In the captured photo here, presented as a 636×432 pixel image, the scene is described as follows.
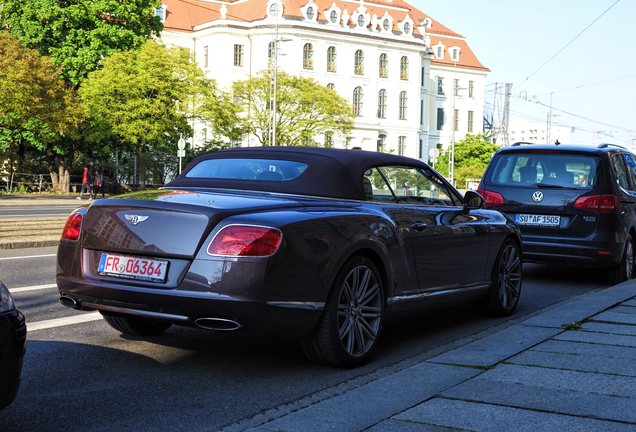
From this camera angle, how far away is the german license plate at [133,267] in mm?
5590

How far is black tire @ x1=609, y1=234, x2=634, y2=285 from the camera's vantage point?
11781 millimetres

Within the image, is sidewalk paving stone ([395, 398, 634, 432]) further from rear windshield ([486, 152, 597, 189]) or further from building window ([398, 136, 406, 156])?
building window ([398, 136, 406, 156])

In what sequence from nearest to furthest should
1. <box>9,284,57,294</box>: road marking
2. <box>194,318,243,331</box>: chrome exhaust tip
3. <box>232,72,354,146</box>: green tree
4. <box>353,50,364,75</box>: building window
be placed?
1. <box>194,318,243,331</box>: chrome exhaust tip
2. <box>9,284,57,294</box>: road marking
3. <box>232,72,354,146</box>: green tree
4. <box>353,50,364,75</box>: building window

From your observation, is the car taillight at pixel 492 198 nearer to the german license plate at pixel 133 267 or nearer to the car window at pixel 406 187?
the car window at pixel 406 187

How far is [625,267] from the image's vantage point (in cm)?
1195

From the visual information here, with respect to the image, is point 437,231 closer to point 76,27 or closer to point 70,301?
point 70,301

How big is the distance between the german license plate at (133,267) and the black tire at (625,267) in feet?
25.5

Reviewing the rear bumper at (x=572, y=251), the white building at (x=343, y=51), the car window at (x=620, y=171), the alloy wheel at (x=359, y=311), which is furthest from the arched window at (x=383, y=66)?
the alloy wheel at (x=359, y=311)

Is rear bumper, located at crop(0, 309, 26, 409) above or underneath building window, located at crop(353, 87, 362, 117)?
underneath

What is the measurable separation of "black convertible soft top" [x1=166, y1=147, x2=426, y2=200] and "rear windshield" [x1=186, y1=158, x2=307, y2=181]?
5 centimetres

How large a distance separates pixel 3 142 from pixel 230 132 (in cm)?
1503

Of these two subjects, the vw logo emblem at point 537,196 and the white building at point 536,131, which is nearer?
the vw logo emblem at point 537,196

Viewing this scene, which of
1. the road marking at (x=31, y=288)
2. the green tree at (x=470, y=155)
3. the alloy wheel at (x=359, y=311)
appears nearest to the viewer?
the alloy wheel at (x=359, y=311)

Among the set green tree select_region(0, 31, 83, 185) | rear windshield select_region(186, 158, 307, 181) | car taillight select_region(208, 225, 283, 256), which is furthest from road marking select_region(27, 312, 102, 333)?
green tree select_region(0, 31, 83, 185)
